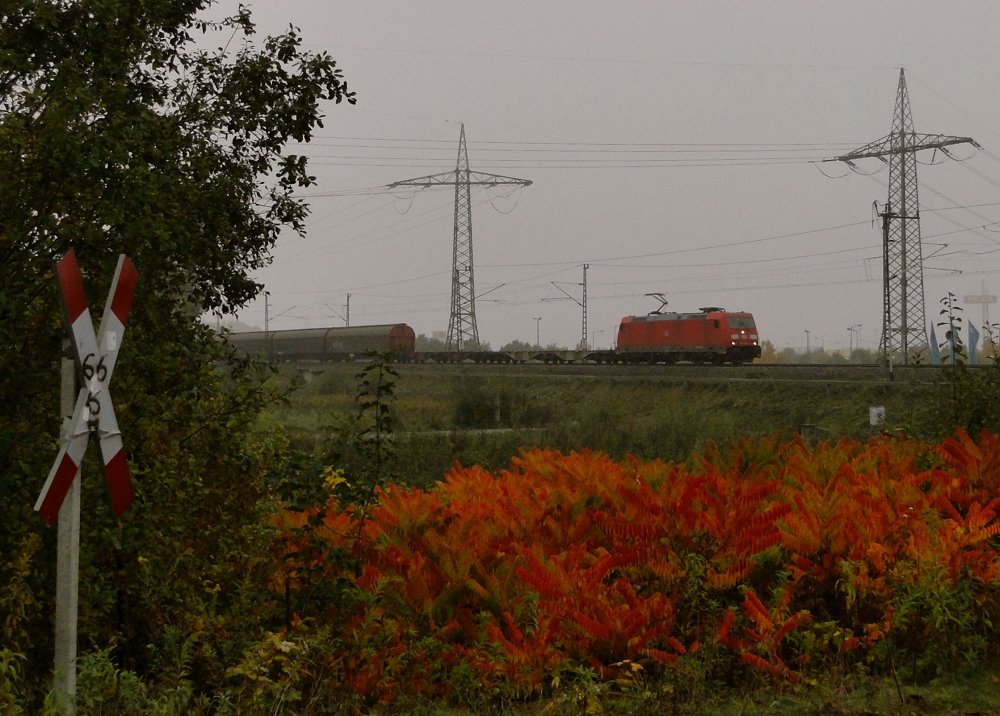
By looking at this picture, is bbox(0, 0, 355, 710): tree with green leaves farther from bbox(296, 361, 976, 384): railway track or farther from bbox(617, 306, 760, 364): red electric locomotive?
bbox(617, 306, 760, 364): red electric locomotive

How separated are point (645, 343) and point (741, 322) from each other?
435 cm

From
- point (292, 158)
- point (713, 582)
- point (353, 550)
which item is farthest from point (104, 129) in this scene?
point (713, 582)

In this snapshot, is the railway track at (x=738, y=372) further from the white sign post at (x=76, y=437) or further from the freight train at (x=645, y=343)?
the white sign post at (x=76, y=437)

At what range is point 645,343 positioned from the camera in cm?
4216

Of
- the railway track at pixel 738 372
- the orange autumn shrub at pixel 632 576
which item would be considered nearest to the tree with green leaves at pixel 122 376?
the orange autumn shrub at pixel 632 576

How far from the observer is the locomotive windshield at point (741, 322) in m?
39.0

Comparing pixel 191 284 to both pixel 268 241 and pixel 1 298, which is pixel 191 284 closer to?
pixel 268 241

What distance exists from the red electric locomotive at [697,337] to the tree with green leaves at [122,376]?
109 ft

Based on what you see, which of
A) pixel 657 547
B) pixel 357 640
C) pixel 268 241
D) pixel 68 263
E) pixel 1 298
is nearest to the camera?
pixel 68 263

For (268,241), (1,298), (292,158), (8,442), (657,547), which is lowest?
(657,547)

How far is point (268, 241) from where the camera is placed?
8.14 metres

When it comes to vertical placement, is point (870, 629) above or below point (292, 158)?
below

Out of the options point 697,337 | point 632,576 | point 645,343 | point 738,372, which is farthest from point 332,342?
point 632,576

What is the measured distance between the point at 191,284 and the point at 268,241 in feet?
2.68
